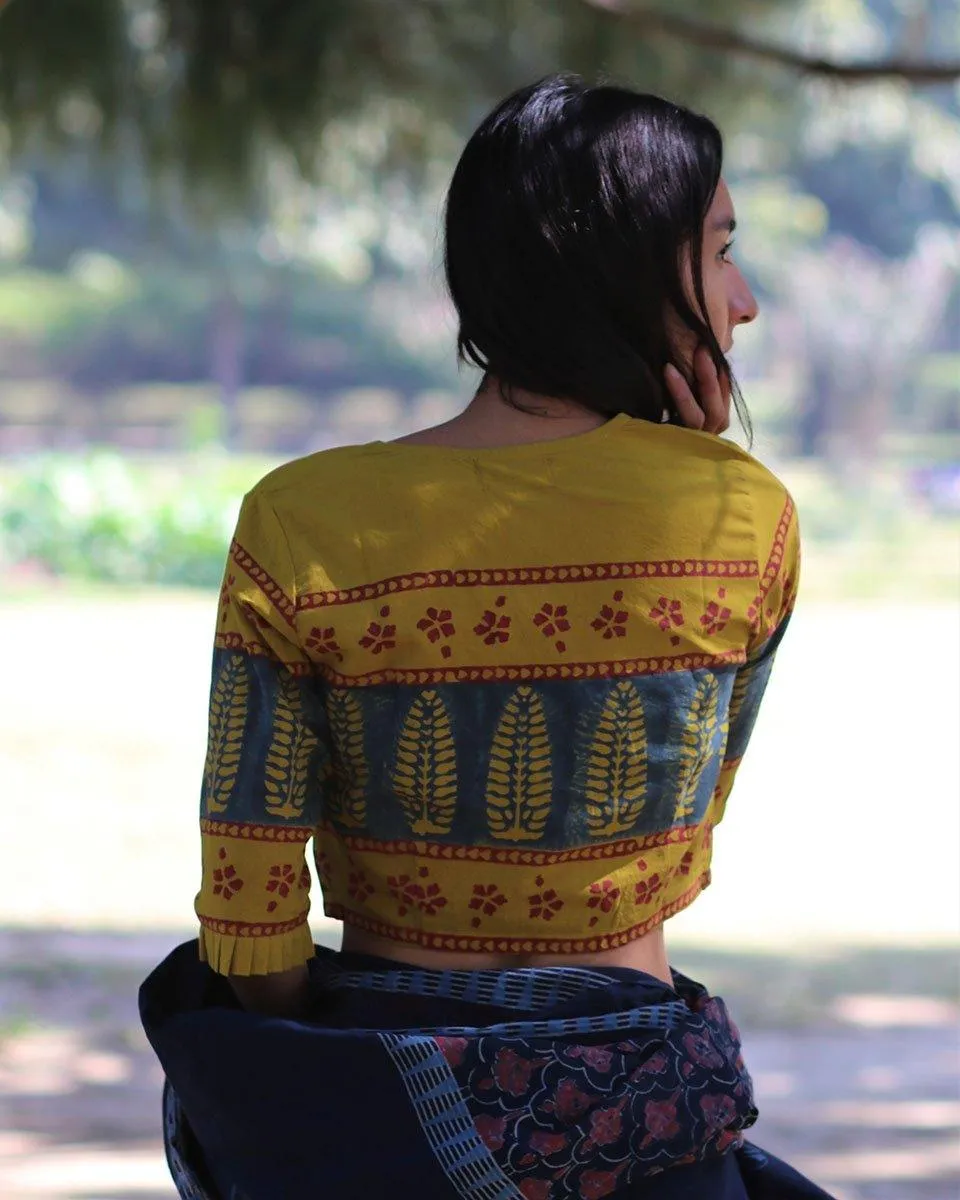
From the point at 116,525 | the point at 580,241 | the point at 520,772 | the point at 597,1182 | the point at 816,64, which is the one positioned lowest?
the point at 597,1182

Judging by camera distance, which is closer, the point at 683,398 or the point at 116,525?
the point at 683,398

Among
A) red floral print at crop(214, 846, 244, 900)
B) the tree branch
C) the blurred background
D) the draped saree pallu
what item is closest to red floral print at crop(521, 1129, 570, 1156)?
the draped saree pallu

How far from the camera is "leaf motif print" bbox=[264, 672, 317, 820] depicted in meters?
0.99

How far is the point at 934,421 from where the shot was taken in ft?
57.4

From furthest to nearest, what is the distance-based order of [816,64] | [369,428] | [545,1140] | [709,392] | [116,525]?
[369,428] → [116,525] → [816,64] → [709,392] → [545,1140]

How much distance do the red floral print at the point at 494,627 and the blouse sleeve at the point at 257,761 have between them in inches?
3.9

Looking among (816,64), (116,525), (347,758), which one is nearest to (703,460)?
(347,758)

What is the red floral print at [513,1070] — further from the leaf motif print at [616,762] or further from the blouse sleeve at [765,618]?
the blouse sleeve at [765,618]

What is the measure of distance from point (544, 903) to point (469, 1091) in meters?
0.11

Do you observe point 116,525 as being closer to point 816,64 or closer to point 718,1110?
point 816,64

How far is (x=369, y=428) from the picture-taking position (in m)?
17.3

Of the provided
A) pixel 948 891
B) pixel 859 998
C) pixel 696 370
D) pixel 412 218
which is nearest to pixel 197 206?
pixel 859 998

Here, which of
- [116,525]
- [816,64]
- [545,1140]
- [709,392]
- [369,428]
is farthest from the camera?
[369,428]

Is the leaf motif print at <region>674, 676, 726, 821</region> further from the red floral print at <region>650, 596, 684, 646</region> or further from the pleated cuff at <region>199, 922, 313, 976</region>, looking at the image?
the pleated cuff at <region>199, 922, 313, 976</region>
